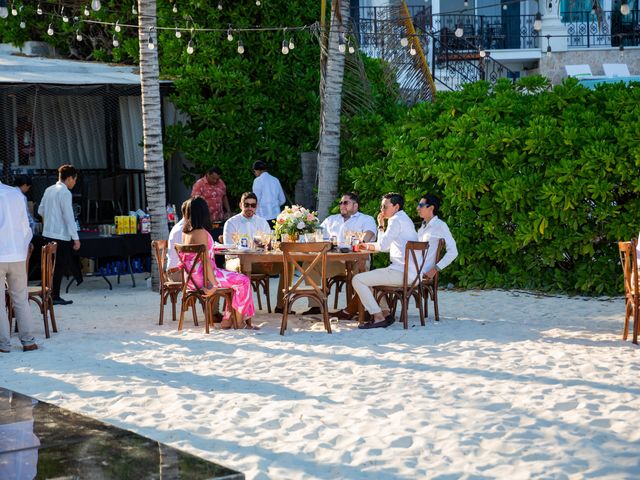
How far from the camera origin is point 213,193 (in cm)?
1619

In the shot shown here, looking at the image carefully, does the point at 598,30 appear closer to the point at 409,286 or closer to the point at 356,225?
the point at 356,225

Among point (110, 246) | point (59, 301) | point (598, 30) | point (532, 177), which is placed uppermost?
point (598, 30)

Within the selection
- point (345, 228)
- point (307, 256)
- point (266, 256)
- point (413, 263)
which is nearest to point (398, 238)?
point (413, 263)

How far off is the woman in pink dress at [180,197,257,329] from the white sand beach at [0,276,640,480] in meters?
0.28

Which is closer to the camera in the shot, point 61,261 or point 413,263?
point 413,263

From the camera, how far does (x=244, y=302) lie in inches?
432

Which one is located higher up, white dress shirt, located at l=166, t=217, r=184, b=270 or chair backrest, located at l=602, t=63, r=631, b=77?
chair backrest, located at l=602, t=63, r=631, b=77

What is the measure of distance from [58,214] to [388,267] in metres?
4.35

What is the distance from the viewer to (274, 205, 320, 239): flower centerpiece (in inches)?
450

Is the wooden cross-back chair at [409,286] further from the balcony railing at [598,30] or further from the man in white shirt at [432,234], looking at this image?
the balcony railing at [598,30]

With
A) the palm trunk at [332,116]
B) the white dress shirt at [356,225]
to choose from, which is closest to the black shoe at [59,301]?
the white dress shirt at [356,225]

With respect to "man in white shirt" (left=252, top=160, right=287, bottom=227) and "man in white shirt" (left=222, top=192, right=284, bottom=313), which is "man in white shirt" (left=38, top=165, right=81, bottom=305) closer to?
"man in white shirt" (left=222, top=192, right=284, bottom=313)

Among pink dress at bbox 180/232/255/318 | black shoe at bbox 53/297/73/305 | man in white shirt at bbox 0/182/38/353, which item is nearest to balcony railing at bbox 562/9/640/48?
black shoe at bbox 53/297/73/305

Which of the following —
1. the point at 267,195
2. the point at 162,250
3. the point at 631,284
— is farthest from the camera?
the point at 267,195
